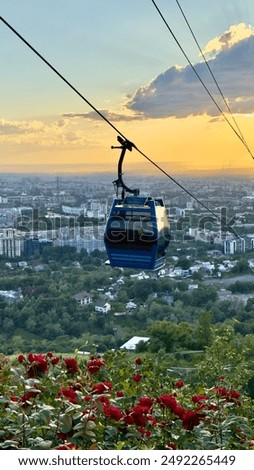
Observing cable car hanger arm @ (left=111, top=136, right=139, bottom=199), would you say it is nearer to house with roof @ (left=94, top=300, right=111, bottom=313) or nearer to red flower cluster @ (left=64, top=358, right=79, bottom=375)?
red flower cluster @ (left=64, top=358, right=79, bottom=375)

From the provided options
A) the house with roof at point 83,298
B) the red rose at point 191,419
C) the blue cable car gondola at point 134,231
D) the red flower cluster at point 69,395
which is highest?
the blue cable car gondola at point 134,231

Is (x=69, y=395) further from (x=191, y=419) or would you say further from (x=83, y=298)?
(x=83, y=298)

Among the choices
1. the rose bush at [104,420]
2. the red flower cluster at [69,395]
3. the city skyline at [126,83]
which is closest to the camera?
the rose bush at [104,420]

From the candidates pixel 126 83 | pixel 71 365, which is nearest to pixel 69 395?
pixel 71 365

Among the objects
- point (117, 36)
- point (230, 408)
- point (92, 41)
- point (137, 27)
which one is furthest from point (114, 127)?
point (92, 41)

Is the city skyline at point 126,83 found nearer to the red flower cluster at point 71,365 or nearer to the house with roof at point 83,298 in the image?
the red flower cluster at point 71,365

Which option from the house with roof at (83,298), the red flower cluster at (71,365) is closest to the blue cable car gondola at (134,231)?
the red flower cluster at (71,365)
